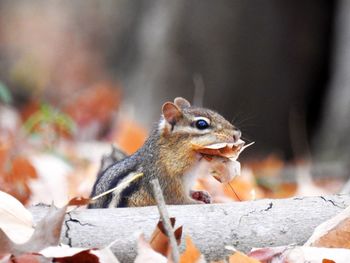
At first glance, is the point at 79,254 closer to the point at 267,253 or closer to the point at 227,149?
the point at 267,253

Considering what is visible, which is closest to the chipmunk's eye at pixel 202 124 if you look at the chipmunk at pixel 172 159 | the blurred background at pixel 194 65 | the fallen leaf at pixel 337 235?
the chipmunk at pixel 172 159

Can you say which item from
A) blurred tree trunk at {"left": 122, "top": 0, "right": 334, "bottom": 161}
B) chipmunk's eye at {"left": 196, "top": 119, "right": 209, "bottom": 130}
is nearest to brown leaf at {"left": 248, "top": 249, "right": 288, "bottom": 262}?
chipmunk's eye at {"left": 196, "top": 119, "right": 209, "bottom": 130}

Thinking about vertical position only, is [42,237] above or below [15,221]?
below

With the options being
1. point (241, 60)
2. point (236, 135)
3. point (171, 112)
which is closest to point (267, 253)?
point (236, 135)

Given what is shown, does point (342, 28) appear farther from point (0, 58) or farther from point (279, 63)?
point (0, 58)

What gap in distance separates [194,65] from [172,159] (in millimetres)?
6111

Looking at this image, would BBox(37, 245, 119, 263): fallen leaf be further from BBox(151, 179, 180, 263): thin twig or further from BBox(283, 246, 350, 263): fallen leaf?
BBox(283, 246, 350, 263): fallen leaf

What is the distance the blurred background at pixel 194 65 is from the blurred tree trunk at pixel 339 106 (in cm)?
2

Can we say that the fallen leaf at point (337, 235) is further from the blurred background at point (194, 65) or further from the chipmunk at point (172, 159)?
the blurred background at point (194, 65)

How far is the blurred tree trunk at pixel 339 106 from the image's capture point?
918 centimetres

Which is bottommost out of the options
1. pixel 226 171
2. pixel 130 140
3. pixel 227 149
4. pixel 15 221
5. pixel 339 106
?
pixel 15 221

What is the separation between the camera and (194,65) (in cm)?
1016

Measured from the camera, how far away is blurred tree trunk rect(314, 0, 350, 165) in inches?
361

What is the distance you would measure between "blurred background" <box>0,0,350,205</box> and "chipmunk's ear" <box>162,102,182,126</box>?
4.51m
